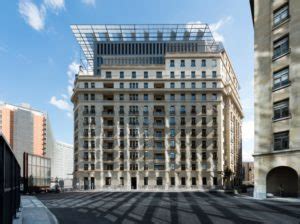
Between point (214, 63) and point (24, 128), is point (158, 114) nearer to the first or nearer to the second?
point (214, 63)

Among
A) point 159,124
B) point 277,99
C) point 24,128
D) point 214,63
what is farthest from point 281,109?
point 24,128

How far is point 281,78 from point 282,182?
12029 millimetres

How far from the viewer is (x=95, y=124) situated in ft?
268

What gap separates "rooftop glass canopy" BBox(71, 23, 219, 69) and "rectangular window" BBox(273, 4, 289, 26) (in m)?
44.9

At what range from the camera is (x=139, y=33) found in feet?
281

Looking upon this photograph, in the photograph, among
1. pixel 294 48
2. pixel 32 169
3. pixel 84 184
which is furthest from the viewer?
pixel 84 184

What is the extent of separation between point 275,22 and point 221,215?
25.2 metres

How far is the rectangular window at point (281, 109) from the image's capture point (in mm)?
33506

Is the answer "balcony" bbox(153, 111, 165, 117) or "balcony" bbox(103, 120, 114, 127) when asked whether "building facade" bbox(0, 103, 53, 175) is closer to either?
"balcony" bbox(103, 120, 114, 127)

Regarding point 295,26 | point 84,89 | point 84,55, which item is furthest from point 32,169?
point 84,55

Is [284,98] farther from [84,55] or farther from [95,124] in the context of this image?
[84,55]

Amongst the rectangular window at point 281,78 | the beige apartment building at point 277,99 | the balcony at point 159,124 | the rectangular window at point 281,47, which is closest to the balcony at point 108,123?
the balcony at point 159,124

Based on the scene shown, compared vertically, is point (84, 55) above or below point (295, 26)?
above

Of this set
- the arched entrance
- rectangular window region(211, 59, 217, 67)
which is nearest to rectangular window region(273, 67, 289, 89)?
the arched entrance
